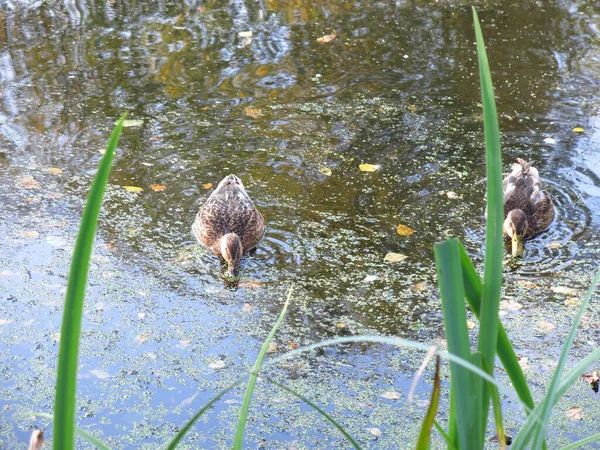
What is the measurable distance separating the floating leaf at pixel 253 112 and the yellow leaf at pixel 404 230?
220cm

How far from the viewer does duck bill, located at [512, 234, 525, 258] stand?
546 cm

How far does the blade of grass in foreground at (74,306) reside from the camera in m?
1.42

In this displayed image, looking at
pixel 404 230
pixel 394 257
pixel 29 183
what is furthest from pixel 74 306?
pixel 29 183

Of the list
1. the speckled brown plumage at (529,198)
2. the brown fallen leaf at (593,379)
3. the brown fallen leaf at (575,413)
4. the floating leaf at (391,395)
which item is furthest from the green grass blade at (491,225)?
the speckled brown plumage at (529,198)

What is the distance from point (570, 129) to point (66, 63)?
5197 millimetres

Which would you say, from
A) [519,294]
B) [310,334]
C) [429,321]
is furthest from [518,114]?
[310,334]

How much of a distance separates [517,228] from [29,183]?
12.3 feet

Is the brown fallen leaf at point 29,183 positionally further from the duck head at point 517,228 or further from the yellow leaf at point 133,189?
the duck head at point 517,228

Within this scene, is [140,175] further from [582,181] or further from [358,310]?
A: [582,181]

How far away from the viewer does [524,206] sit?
18.8ft

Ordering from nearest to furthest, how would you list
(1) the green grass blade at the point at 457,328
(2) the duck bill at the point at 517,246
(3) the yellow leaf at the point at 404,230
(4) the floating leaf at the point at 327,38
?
1. (1) the green grass blade at the point at 457,328
2. (2) the duck bill at the point at 517,246
3. (3) the yellow leaf at the point at 404,230
4. (4) the floating leaf at the point at 327,38

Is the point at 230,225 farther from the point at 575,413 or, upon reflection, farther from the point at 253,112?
the point at 575,413

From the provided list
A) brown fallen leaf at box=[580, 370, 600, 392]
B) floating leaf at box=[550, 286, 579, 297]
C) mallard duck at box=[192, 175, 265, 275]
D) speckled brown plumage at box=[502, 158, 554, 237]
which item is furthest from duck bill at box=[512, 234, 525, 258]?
mallard duck at box=[192, 175, 265, 275]

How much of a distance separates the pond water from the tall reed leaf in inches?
70.2
